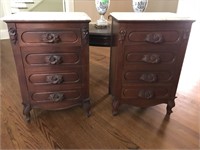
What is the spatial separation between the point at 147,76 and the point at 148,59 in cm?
14

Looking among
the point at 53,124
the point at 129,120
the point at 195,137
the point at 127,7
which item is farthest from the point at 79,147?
the point at 127,7

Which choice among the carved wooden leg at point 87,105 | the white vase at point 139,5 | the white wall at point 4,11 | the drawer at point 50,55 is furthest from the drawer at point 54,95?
the white wall at point 4,11

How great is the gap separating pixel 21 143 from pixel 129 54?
0.98 meters

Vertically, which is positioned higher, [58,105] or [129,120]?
[58,105]

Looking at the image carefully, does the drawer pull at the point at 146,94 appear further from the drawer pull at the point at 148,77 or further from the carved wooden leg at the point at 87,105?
the carved wooden leg at the point at 87,105

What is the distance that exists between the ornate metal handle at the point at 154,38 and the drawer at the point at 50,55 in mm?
482

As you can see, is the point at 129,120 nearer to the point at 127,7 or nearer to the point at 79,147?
the point at 79,147

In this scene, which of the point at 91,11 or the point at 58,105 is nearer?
the point at 58,105

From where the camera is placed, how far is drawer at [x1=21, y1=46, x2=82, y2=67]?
1.22 metres

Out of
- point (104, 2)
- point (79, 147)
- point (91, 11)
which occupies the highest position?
point (104, 2)

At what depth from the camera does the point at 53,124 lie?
1.44m

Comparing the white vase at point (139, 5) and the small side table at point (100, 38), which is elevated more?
the white vase at point (139, 5)

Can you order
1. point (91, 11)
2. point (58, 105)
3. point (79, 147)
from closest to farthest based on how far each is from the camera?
point (79, 147)
point (58, 105)
point (91, 11)

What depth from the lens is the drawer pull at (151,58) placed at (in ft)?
4.25
